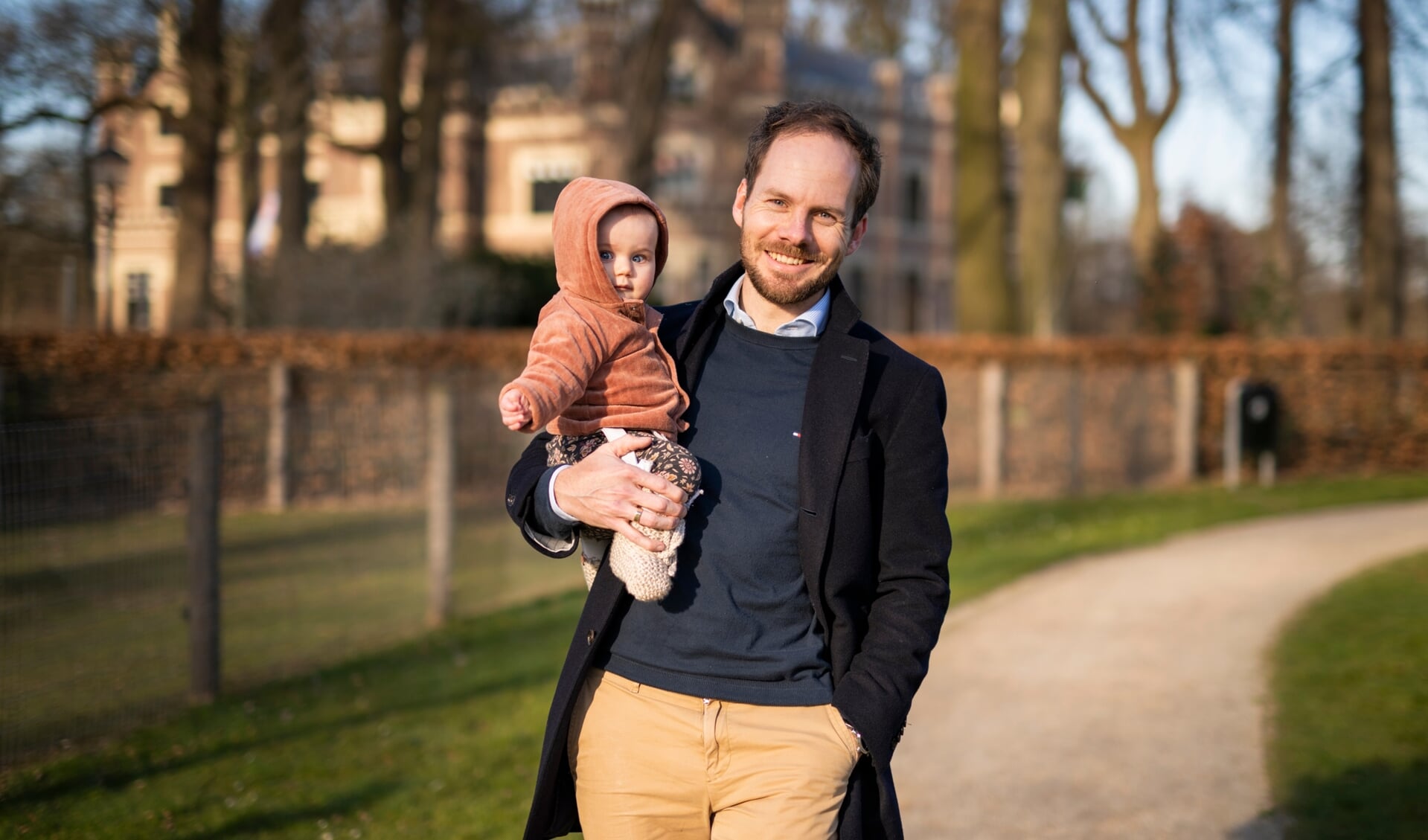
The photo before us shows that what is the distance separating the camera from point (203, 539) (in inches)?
281

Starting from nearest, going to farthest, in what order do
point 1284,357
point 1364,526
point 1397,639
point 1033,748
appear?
point 1033,748 → point 1397,639 → point 1364,526 → point 1284,357

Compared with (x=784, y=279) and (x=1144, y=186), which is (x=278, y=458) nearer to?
(x=784, y=279)

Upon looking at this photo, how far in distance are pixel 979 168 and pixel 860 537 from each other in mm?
17999

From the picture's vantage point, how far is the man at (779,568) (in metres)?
2.82

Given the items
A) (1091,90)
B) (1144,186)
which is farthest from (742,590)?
(1091,90)

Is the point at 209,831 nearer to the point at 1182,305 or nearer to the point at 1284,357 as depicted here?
the point at 1284,357

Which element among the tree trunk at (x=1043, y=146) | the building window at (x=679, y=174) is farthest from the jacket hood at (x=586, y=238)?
the building window at (x=679, y=174)

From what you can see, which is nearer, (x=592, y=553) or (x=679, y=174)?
(x=592, y=553)

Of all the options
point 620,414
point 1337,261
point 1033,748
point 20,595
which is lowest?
point 1033,748

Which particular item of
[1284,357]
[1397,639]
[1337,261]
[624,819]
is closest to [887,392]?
[624,819]

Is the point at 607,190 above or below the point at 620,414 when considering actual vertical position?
above

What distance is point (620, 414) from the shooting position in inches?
110

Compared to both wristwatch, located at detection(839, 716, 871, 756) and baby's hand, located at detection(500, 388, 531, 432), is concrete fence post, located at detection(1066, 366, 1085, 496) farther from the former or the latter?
baby's hand, located at detection(500, 388, 531, 432)

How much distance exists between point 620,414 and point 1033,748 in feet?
14.5
